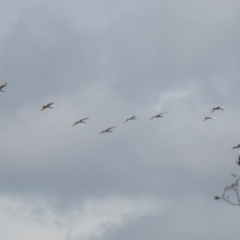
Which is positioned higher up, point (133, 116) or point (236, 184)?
point (133, 116)

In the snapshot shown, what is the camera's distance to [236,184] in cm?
4556

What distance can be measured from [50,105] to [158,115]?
21389 millimetres

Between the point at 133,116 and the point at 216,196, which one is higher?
the point at 133,116

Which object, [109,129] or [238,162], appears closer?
[238,162]

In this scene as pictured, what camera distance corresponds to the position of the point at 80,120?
408ft

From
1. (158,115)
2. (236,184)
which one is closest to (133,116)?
(158,115)

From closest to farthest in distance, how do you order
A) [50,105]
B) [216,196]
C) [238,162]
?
[238,162]
[216,196]
[50,105]

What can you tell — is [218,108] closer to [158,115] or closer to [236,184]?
[158,115]

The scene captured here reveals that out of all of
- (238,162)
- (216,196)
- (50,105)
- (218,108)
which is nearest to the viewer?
(238,162)

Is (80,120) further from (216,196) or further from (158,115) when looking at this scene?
(216,196)

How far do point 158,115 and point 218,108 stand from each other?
17189 millimetres

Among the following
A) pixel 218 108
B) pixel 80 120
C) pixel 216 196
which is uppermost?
pixel 80 120

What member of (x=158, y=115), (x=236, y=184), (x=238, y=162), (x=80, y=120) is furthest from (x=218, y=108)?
(x=238, y=162)

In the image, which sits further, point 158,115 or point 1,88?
point 158,115
